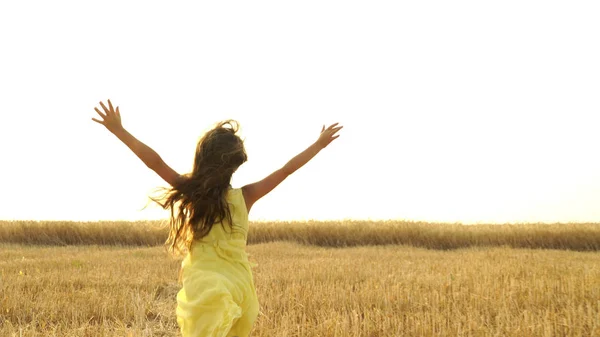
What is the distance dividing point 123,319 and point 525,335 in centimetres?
451

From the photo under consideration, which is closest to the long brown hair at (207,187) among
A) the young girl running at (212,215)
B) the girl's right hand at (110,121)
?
the young girl running at (212,215)

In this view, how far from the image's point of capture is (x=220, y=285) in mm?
4145

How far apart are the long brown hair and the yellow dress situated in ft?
0.25

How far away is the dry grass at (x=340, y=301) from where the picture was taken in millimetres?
6324

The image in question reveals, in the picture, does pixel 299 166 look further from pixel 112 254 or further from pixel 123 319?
pixel 112 254

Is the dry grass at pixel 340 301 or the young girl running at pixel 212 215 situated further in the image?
the dry grass at pixel 340 301

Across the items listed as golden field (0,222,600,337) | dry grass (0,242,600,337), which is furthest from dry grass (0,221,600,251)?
dry grass (0,242,600,337)

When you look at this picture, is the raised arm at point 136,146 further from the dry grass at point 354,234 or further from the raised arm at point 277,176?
the dry grass at point 354,234

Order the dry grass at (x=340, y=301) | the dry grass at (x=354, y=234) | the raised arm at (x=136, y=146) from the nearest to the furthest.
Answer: the raised arm at (x=136, y=146) → the dry grass at (x=340, y=301) → the dry grass at (x=354, y=234)

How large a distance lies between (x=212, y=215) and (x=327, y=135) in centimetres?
109

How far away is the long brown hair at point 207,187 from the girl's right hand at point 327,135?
597mm

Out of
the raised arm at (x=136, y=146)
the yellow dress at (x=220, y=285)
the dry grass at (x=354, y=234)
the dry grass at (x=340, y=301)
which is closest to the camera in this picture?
the yellow dress at (x=220, y=285)

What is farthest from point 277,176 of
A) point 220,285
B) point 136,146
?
point 136,146

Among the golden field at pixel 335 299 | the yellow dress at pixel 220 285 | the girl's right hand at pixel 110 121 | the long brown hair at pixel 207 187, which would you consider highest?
the girl's right hand at pixel 110 121
